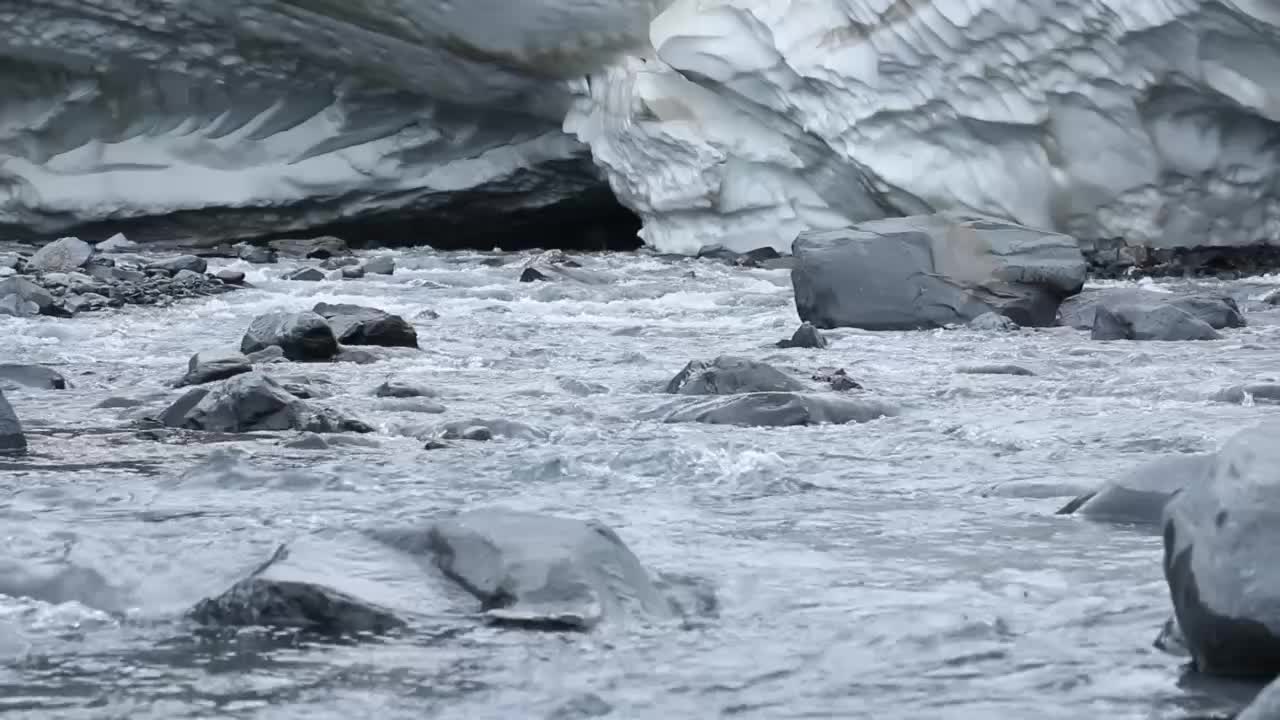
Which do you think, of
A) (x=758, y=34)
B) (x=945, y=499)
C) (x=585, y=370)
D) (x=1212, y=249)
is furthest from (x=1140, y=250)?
(x=945, y=499)

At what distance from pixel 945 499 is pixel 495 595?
1.23 m

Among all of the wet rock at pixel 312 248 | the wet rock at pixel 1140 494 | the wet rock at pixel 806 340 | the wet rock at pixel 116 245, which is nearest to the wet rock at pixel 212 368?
the wet rock at pixel 806 340

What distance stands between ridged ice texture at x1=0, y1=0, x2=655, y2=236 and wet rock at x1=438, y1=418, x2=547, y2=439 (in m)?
10.1

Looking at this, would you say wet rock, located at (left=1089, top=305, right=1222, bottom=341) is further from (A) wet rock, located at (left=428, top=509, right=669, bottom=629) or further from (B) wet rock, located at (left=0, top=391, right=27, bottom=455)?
(A) wet rock, located at (left=428, top=509, right=669, bottom=629)

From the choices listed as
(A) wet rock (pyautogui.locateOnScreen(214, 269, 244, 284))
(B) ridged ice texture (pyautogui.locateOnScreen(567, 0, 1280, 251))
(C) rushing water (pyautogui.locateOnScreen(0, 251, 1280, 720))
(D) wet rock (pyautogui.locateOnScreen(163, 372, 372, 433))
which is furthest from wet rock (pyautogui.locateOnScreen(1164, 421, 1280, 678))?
(A) wet rock (pyautogui.locateOnScreen(214, 269, 244, 284))

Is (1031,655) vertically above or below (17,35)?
below

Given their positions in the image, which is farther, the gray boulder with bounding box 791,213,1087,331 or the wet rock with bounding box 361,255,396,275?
the wet rock with bounding box 361,255,396,275

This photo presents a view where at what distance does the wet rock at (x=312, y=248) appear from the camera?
536 inches

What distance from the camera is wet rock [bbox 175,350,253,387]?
534 cm

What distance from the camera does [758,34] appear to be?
38.7 ft

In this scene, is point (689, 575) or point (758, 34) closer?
point (689, 575)

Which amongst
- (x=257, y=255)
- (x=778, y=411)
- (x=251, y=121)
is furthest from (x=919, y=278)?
(x=251, y=121)

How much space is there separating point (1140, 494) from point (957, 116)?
8.12 metres

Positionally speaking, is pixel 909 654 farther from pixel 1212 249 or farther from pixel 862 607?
pixel 1212 249
